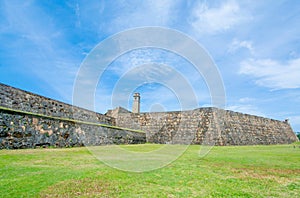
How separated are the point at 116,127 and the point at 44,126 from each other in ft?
20.3

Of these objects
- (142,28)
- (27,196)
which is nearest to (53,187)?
(27,196)

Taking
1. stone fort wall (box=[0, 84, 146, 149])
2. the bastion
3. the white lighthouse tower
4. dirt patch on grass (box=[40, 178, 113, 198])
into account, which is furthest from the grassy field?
the white lighthouse tower

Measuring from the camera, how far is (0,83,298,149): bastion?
7.85 meters

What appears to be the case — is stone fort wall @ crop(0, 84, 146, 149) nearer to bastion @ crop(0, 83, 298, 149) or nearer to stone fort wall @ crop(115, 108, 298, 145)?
bastion @ crop(0, 83, 298, 149)

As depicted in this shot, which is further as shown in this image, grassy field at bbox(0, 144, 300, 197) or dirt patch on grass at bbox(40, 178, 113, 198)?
grassy field at bbox(0, 144, 300, 197)

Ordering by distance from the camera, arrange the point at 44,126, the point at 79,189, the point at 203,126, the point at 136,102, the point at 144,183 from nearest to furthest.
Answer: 1. the point at 79,189
2. the point at 144,183
3. the point at 44,126
4. the point at 203,126
5. the point at 136,102

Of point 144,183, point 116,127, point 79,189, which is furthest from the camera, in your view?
point 116,127

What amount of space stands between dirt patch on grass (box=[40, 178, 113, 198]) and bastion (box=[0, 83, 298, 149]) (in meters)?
5.26

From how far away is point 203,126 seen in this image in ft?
52.1

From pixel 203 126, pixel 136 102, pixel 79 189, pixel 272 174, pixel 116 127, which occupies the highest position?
pixel 136 102

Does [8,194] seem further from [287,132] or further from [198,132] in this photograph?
[287,132]

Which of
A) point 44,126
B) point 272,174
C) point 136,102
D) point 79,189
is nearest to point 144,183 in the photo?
point 79,189

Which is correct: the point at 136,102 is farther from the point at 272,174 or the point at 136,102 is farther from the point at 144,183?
the point at 144,183

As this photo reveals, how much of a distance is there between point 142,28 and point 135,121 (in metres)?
12.3
